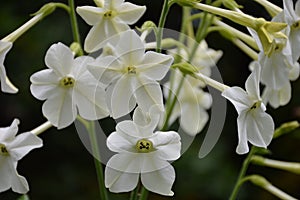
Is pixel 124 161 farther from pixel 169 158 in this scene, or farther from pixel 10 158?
pixel 10 158

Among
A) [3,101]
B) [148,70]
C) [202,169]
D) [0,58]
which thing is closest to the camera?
[148,70]

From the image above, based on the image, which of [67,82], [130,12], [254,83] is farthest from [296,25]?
[67,82]

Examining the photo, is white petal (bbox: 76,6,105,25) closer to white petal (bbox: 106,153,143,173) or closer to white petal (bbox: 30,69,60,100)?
white petal (bbox: 30,69,60,100)

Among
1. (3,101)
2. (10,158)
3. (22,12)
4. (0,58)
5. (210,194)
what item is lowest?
(210,194)

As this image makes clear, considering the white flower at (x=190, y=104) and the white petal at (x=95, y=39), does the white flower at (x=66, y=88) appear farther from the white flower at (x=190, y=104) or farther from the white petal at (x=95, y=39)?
the white flower at (x=190, y=104)

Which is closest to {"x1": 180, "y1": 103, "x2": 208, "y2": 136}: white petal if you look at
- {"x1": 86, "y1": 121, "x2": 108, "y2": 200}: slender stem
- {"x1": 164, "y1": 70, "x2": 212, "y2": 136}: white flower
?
{"x1": 164, "y1": 70, "x2": 212, "y2": 136}: white flower

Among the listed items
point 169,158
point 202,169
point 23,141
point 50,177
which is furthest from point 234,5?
point 50,177
